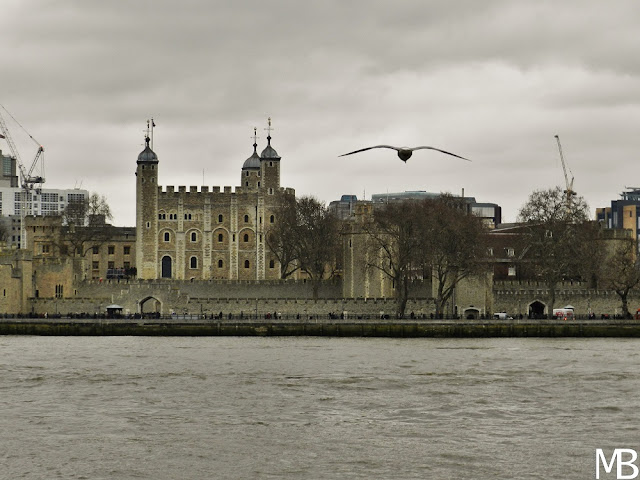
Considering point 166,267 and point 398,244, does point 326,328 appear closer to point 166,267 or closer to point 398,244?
point 398,244

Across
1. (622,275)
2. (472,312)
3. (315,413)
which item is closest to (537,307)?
(472,312)

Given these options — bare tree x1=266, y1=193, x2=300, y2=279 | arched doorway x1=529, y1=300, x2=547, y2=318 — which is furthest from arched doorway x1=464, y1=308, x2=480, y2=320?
bare tree x1=266, y1=193, x2=300, y2=279

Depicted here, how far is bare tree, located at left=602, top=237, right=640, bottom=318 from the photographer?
87.8m

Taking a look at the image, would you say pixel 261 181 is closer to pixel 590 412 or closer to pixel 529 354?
pixel 529 354

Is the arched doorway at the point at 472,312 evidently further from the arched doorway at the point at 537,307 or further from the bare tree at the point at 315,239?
the bare tree at the point at 315,239

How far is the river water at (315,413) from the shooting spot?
33.0m

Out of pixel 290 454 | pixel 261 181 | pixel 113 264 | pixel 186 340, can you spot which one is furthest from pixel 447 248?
pixel 290 454

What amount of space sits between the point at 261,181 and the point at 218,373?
61.9 m

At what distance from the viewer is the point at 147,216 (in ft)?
369

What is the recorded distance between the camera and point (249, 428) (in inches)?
1506

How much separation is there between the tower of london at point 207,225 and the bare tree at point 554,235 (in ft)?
87.4

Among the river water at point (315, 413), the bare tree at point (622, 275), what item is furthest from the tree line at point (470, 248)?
the river water at point (315, 413)

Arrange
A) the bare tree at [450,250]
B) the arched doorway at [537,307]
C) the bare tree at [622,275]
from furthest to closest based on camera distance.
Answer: the arched doorway at [537,307] → the bare tree at [622,275] → the bare tree at [450,250]

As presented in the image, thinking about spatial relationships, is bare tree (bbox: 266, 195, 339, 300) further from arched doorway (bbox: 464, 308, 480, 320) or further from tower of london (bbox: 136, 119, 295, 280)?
arched doorway (bbox: 464, 308, 480, 320)
